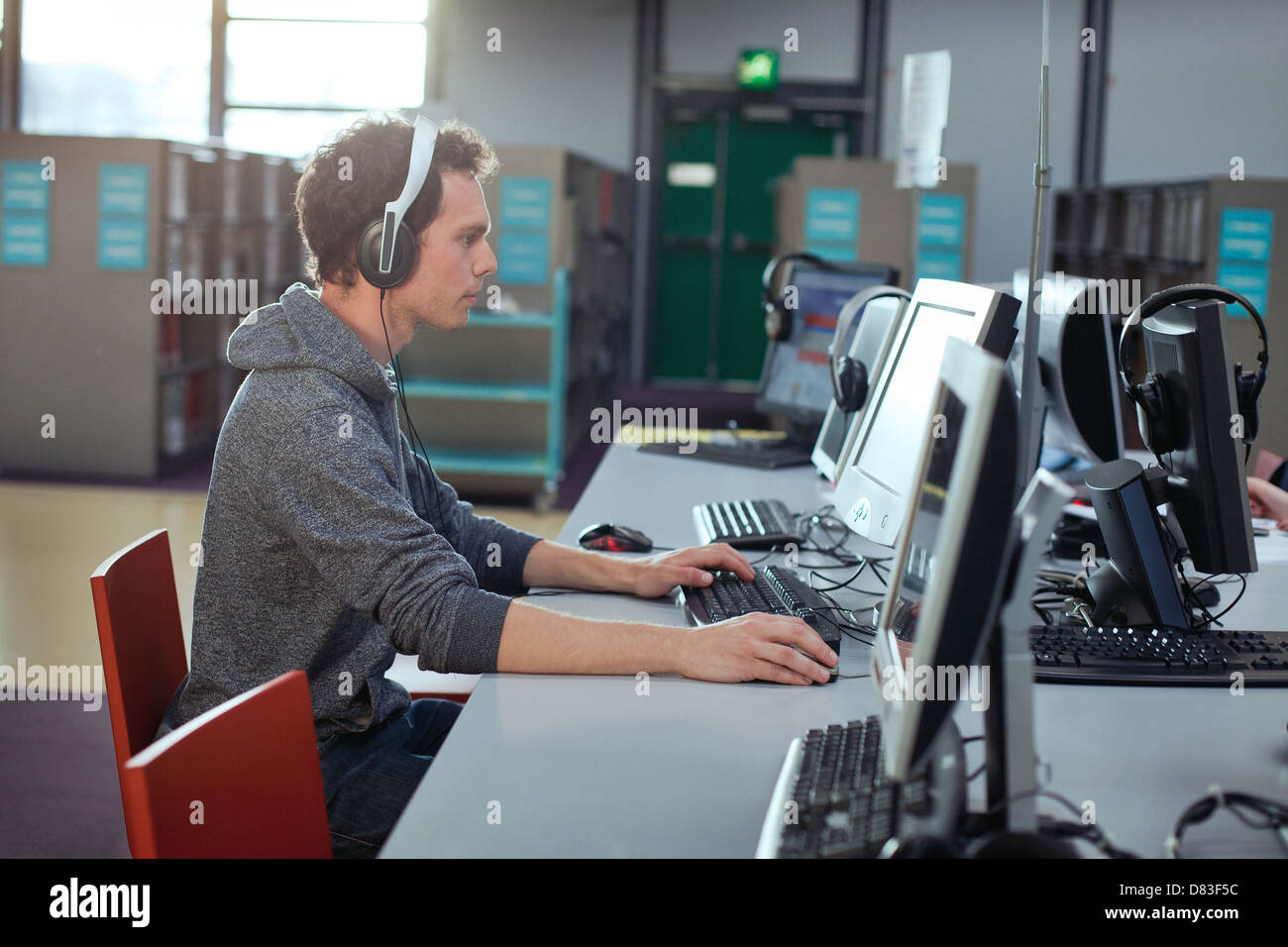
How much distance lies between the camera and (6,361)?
5652mm

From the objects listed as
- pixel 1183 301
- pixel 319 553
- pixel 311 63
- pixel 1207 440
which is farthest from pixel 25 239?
pixel 1207 440

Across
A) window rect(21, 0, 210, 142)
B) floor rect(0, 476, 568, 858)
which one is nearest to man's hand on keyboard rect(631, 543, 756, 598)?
floor rect(0, 476, 568, 858)

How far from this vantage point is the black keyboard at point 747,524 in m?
2.05

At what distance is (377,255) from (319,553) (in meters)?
0.39

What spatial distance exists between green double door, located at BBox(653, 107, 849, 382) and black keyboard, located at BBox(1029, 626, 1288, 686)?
23.9 ft


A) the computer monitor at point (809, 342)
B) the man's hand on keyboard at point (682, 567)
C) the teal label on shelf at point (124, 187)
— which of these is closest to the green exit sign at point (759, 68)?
the teal label on shelf at point (124, 187)

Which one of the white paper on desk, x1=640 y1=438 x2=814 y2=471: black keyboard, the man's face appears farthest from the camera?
x1=640 y1=438 x2=814 y2=471: black keyboard

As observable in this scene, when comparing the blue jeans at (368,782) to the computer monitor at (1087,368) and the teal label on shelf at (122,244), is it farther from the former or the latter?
the teal label on shelf at (122,244)

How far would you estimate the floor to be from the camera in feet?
8.02

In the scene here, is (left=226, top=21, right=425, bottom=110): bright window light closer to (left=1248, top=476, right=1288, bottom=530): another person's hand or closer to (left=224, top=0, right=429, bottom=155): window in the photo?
(left=224, top=0, right=429, bottom=155): window

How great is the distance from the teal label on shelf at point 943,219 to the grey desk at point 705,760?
4872mm
